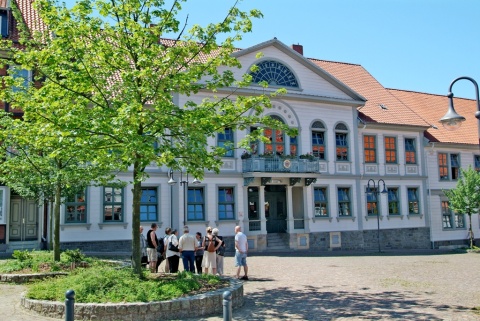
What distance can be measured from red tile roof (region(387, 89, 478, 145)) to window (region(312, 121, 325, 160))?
8316 millimetres

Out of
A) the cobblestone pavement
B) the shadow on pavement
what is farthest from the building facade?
the shadow on pavement

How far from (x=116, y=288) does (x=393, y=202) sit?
948 inches

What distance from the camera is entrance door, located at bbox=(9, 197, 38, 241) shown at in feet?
75.2

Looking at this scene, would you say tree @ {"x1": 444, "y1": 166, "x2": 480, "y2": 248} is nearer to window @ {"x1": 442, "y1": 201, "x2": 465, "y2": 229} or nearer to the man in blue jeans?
window @ {"x1": 442, "y1": 201, "x2": 465, "y2": 229}

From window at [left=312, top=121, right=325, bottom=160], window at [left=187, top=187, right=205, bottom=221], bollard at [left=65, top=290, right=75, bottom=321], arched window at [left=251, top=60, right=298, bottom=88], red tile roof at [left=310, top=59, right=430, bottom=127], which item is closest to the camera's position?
bollard at [left=65, top=290, right=75, bottom=321]

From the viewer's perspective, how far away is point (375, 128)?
30594mm

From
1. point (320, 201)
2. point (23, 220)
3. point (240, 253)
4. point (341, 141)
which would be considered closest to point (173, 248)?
point (240, 253)

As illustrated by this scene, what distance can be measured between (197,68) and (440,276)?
10471 mm

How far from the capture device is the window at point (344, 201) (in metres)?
29.1

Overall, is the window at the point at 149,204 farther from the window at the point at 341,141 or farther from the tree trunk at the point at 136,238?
the tree trunk at the point at 136,238

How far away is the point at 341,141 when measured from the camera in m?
29.6

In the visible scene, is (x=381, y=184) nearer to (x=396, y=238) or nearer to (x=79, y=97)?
(x=396, y=238)

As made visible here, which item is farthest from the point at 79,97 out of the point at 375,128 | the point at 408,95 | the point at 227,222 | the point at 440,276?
the point at 408,95

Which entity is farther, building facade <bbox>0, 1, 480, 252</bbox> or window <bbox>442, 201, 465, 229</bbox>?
window <bbox>442, 201, 465, 229</bbox>
